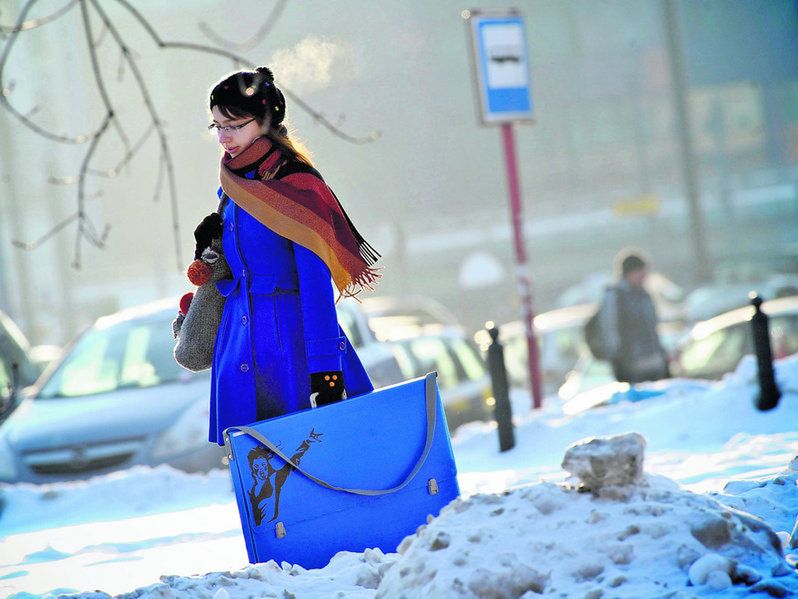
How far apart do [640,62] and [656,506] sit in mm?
40548

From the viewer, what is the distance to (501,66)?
10.1 metres

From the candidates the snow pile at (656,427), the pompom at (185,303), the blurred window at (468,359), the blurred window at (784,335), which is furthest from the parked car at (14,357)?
the pompom at (185,303)

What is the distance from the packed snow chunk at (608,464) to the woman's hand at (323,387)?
93cm

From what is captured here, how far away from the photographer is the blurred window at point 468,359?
12.4m

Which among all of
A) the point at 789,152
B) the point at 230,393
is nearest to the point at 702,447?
the point at 230,393

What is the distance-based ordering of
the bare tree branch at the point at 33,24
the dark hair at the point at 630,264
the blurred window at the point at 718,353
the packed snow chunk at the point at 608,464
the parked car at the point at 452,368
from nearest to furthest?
the packed snow chunk at the point at 608,464
the bare tree branch at the point at 33,24
the dark hair at the point at 630,264
the parked car at the point at 452,368
the blurred window at the point at 718,353

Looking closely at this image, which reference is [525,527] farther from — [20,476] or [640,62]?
[640,62]

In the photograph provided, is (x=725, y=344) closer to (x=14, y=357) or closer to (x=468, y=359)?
(x=468, y=359)

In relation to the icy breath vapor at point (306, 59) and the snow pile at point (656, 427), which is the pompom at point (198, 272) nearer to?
the snow pile at point (656, 427)

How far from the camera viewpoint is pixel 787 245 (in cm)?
3859

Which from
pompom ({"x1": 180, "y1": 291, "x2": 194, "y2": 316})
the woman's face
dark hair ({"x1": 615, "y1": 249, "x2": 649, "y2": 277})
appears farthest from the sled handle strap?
dark hair ({"x1": 615, "y1": 249, "x2": 649, "y2": 277})

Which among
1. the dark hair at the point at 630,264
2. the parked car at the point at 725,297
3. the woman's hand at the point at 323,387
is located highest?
the woman's hand at the point at 323,387

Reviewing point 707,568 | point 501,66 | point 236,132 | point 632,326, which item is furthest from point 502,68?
point 707,568

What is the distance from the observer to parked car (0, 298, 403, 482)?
9258 millimetres
